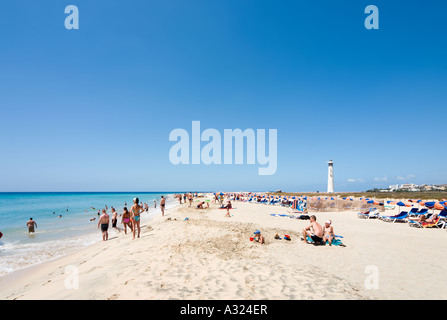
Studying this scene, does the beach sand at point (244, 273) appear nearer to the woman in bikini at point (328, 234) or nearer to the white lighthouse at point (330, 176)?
the woman in bikini at point (328, 234)

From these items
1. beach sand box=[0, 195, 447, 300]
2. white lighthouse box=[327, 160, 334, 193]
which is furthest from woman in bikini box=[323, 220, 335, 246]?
white lighthouse box=[327, 160, 334, 193]

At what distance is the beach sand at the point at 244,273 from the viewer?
4.05 metres

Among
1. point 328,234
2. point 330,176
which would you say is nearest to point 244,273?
point 328,234

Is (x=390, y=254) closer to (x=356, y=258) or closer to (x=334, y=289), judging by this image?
(x=356, y=258)

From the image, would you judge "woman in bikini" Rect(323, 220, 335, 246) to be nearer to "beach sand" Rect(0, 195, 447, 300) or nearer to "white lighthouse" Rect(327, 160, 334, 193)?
"beach sand" Rect(0, 195, 447, 300)

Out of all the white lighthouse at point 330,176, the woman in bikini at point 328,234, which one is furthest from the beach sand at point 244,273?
the white lighthouse at point 330,176

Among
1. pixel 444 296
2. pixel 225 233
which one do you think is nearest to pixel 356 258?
pixel 444 296

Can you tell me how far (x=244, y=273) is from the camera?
4.96 meters
